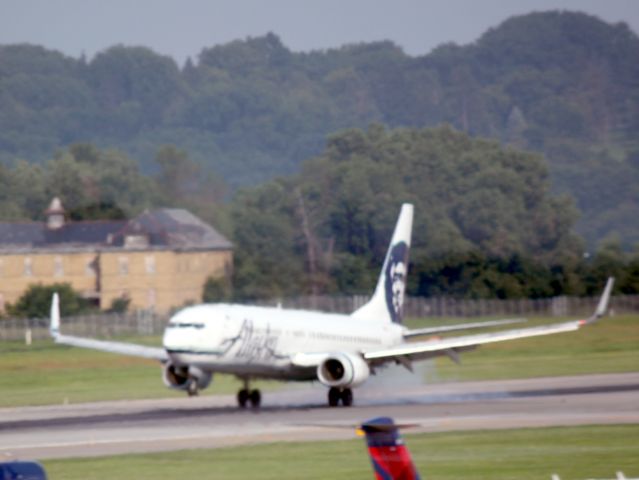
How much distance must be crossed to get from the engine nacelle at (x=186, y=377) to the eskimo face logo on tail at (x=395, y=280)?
342 inches

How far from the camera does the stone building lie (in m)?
103

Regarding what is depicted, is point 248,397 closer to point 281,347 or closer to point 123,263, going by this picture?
point 281,347

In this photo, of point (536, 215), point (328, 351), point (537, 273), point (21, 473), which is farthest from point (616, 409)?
point (536, 215)

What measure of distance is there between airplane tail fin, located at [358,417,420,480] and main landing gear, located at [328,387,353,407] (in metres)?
27.4

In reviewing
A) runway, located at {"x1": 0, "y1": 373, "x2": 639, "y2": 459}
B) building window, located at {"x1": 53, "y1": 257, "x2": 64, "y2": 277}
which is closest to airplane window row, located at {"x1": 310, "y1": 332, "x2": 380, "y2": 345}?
runway, located at {"x1": 0, "y1": 373, "x2": 639, "y2": 459}

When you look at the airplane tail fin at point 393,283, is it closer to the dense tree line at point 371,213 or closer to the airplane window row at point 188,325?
the airplane window row at point 188,325

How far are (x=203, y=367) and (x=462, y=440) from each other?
39.7 feet

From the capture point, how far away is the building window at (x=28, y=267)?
341 feet

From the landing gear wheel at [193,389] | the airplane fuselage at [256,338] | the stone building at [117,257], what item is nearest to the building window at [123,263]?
the stone building at [117,257]

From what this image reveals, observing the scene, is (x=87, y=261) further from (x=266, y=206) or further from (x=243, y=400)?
(x=243, y=400)

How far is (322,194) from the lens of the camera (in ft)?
374

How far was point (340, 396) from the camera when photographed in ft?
150

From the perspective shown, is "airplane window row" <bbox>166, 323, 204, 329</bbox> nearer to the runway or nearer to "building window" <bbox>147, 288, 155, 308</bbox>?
the runway

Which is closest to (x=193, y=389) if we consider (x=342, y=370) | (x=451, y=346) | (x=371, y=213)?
(x=342, y=370)
